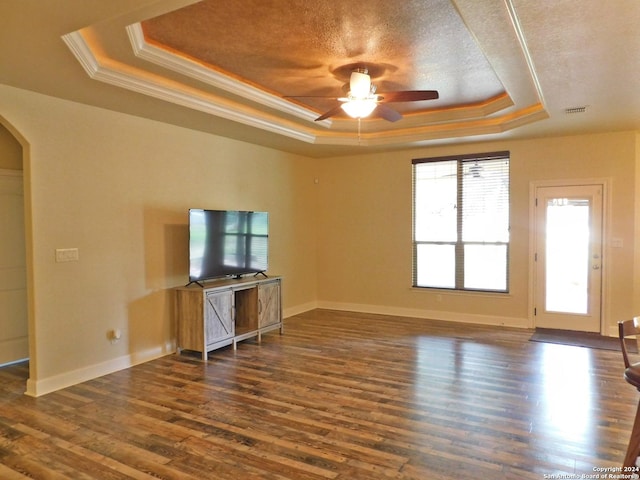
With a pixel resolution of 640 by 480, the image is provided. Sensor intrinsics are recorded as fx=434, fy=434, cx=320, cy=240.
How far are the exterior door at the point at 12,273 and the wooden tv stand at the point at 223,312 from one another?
1.68 meters

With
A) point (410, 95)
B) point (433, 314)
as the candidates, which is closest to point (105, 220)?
point (410, 95)

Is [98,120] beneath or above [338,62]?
beneath

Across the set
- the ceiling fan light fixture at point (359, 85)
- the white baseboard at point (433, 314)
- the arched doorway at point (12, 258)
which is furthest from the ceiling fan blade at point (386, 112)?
the arched doorway at point (12, 258)

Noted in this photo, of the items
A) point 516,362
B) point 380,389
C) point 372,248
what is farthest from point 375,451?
point 372,248

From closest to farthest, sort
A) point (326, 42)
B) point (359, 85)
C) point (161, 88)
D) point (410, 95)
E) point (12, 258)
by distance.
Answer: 1. point (326, 42)
2. point (410, 95)
3. point (359, 85)
4. point (161, 88)
5. point (12, 258)

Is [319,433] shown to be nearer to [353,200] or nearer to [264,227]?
[264,227]

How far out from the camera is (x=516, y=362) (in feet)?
15.1

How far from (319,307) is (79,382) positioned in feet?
14.1

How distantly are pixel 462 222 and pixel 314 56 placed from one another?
3.84 m

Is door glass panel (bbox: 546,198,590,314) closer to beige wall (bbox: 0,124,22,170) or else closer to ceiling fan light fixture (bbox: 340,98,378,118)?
ceiling fan light fixture (bbox: 340,98,378,118)

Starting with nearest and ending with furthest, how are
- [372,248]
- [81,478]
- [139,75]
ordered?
1. [81,478]
2. [139,75]
3. [372,248]

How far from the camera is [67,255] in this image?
4.11 metres

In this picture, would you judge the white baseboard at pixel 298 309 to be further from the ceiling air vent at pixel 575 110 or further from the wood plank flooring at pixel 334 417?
the ceiling air vent at pixel 575 110

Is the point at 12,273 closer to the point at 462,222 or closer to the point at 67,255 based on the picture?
the point at 67,255
